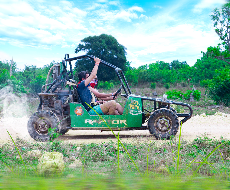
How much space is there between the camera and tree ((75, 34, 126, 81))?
19.1 meters

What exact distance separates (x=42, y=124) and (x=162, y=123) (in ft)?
9.64

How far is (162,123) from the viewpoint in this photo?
6242 millimetres

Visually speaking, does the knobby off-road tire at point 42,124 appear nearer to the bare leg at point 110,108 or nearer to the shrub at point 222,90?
the bare leg at point 110,108

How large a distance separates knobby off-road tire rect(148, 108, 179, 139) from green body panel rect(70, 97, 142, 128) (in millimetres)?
343

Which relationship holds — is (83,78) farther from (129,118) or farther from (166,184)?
(166,184)

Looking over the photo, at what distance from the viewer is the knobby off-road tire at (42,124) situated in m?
6.32

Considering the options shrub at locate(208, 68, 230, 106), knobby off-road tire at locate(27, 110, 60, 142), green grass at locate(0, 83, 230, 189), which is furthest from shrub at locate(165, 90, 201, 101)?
green grass at locate(0, 83, 230, 189)

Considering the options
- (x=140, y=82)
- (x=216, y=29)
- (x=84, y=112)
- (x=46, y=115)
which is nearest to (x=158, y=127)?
(x=84, y=112)

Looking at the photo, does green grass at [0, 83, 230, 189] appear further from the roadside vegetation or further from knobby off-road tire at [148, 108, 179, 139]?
knobby off-road tire at [148, 108, 179, 139]

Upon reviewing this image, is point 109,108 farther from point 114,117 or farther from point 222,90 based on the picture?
point 222,90

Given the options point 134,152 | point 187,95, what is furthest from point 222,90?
point 134,152

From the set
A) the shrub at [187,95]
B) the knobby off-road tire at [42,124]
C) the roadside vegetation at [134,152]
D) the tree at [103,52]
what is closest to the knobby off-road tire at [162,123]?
the roadside vegetation at [134,152]

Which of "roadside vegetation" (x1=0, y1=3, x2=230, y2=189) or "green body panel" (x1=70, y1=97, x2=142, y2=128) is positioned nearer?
"roadside vegetation" (x1=0, y1=3, x2=230, y2=189)

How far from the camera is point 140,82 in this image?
87.3ft
